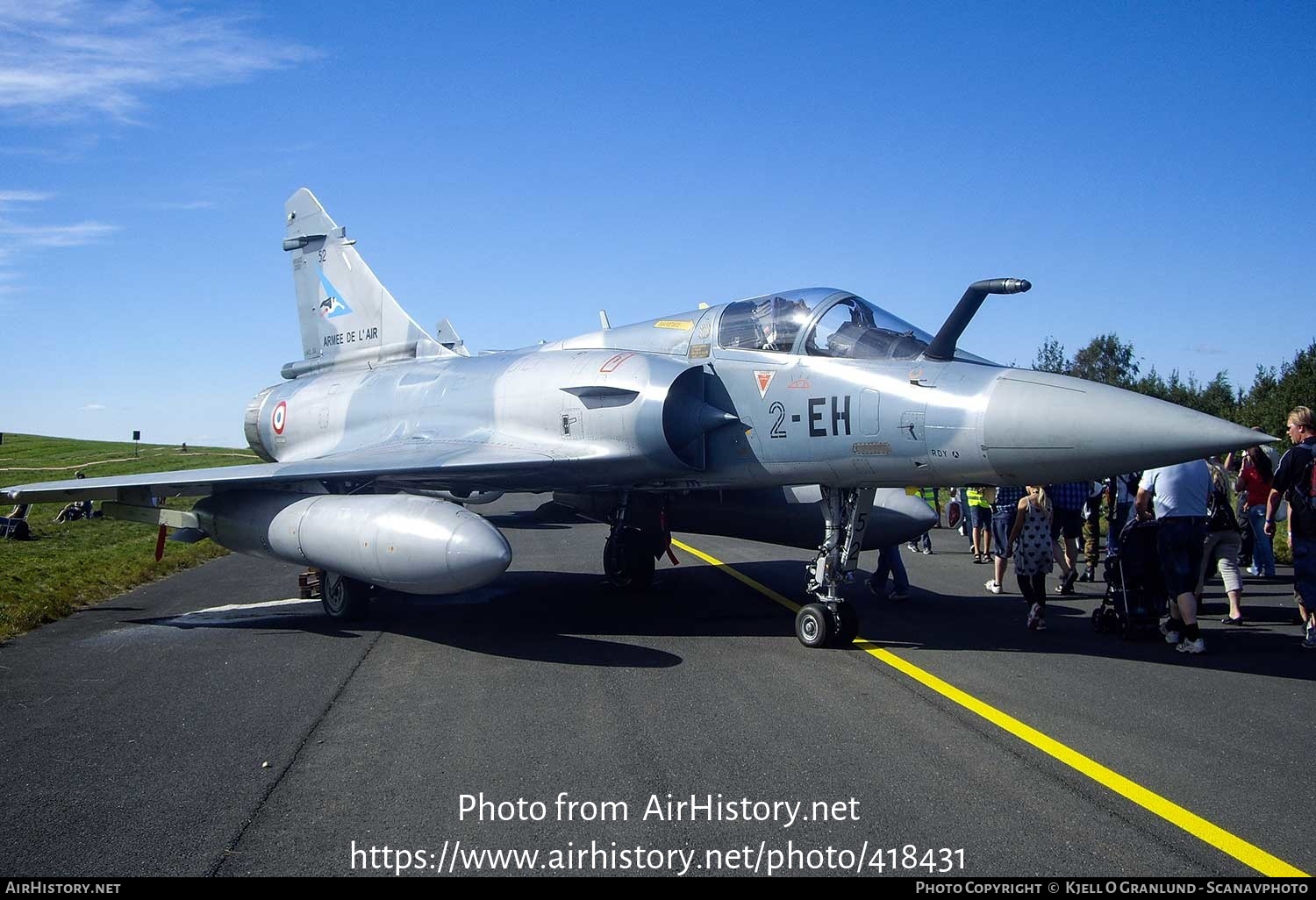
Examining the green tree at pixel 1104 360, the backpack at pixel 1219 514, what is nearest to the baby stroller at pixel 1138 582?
the backpack at pixel 1219 514

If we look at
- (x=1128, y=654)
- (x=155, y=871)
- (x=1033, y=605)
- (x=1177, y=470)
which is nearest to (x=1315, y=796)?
(x=1128, y=654)

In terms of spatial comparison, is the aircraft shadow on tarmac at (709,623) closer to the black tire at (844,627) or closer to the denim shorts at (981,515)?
the black tire at (844,627)

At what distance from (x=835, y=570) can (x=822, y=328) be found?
2.09 m

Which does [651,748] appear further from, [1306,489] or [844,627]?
[1306,489]

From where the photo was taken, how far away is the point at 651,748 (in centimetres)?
526

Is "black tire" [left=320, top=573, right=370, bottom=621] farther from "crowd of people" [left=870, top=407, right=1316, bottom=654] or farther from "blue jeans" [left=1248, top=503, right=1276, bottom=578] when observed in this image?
"blue jeans" [left=1248, top=503, right=1276, bottom=578]

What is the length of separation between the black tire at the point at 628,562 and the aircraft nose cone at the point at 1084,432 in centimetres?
508

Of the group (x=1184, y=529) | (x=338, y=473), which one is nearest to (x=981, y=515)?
(x=1184, y=529)

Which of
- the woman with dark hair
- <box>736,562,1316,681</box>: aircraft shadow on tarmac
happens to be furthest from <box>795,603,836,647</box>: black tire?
the woman with dark hair

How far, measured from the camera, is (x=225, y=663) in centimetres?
772

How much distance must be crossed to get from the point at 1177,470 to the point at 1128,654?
1.56 metres

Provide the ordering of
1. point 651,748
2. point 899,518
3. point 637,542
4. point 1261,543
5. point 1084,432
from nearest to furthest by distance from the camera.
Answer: point 651,748
point 1084,432
point 899,518
point 637,542
point 1261,543

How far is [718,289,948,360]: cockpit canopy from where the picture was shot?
8047 millimetres

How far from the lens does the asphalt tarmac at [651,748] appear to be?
154 inches
